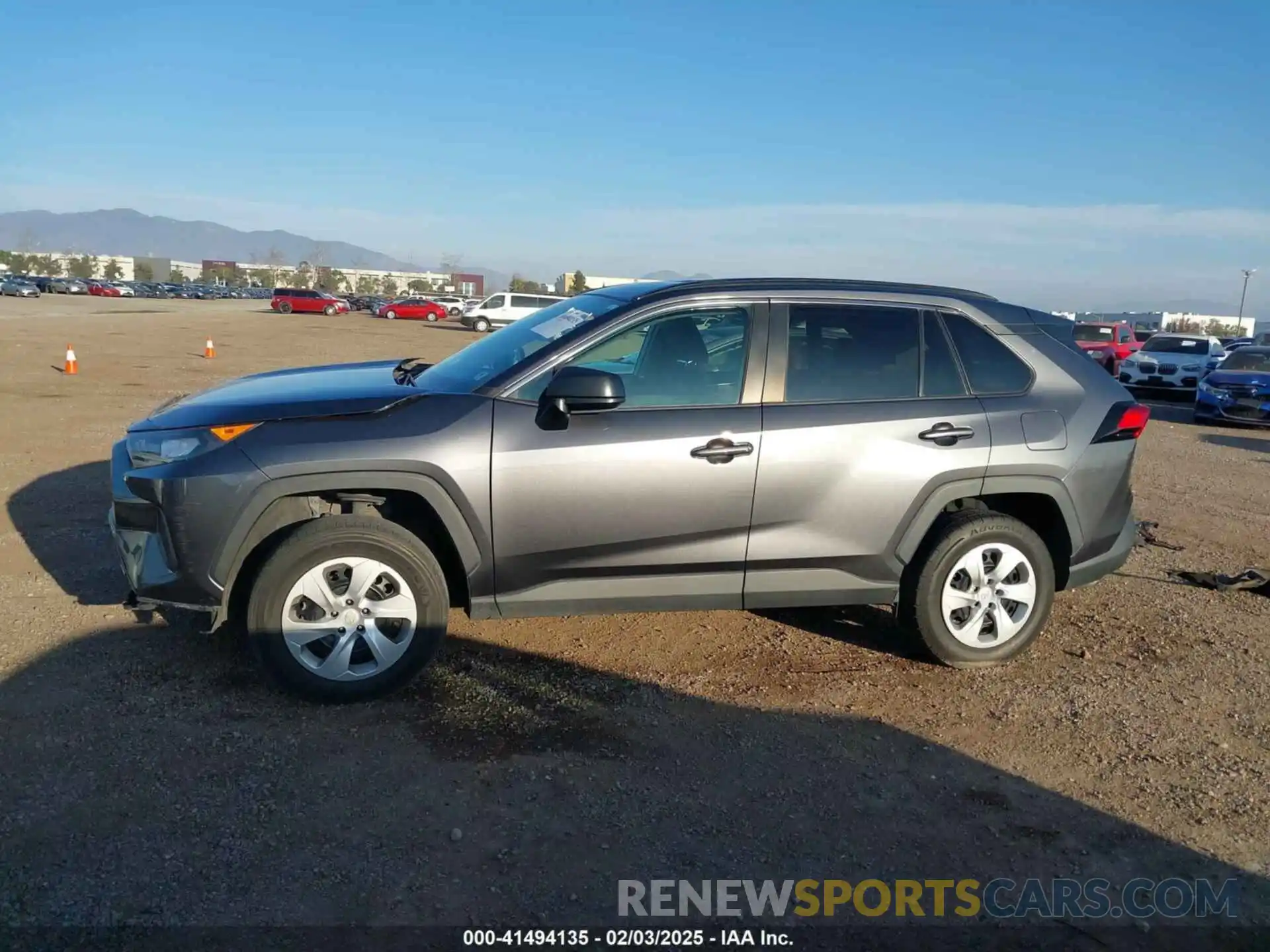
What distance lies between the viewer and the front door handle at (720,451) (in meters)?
4.29

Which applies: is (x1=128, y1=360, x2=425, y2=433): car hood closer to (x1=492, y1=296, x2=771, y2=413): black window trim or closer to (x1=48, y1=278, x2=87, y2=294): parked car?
A: (x1=492, y1=296, x2=771, y2=413): black window trim

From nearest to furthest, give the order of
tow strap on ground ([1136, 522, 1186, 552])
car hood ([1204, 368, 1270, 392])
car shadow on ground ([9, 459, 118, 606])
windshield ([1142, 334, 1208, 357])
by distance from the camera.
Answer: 1. car shadow on ground ([9, 459, 118, 606])
2. tow strap on ground ([1136, 522, 1186, 552])
3. car hood ([1204, 368, 1270, 392])
4. windshield ([1142, 334, 1208, 357])

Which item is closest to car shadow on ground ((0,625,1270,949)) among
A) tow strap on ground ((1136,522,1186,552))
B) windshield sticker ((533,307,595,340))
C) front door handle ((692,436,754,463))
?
front door handle ((692,436,754,463))

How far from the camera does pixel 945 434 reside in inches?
182

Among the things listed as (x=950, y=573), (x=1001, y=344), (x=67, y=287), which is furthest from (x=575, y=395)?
(x=67, y=287)

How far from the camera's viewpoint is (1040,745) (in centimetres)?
412

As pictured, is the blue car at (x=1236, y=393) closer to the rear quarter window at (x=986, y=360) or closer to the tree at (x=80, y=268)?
the rear quarter window at (x=986, y=360)

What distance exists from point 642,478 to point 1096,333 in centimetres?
2484

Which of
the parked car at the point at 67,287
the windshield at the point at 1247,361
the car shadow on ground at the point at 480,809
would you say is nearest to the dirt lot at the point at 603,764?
the car shadow on ground at the point at 480,809

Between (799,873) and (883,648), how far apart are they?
217 cm

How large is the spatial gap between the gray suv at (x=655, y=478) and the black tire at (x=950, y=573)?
15 millimetres

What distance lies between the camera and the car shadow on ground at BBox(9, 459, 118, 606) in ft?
18.1

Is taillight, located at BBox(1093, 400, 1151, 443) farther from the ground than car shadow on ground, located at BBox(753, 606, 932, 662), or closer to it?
farther from the ground

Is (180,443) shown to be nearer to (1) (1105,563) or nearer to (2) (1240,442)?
(1) (1105,563)
